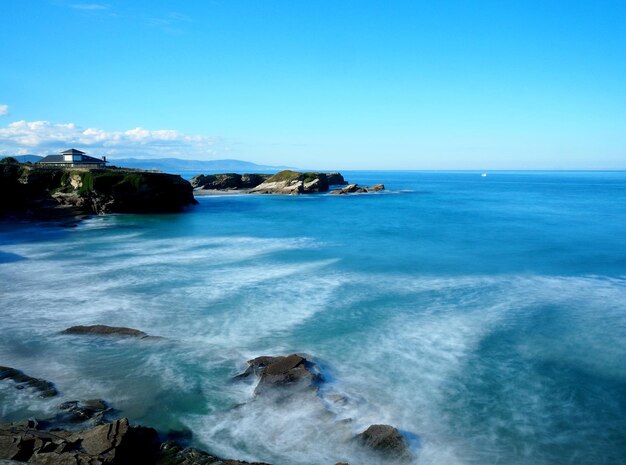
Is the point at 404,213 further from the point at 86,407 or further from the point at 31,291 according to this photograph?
the point at 86,407

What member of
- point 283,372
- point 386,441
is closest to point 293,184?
point 283,372

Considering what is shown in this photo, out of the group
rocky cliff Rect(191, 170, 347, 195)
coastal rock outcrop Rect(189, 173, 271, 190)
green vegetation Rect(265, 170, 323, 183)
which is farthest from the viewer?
coastal rock outcrop Rect(189, 173, 271, 190)

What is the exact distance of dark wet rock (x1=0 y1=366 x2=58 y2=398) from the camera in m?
10.2

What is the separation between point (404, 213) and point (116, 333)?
42.1m

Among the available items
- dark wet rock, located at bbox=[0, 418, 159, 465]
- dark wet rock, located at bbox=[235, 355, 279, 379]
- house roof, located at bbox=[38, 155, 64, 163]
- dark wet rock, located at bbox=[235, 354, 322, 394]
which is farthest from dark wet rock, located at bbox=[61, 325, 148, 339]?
house roof, located at bbox=[38, 155, 64, 163]

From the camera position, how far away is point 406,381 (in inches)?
446

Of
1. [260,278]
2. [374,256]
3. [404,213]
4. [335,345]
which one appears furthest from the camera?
[404,213]

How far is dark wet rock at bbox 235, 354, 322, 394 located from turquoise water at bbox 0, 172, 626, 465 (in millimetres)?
364

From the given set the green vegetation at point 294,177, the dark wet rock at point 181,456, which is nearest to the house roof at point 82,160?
the green vegetation at point 294,177

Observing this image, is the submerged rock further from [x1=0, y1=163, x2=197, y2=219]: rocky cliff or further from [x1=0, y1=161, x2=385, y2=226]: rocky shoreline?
[x1=0, y1=163, x2=197, y2=219]: rocky cliff

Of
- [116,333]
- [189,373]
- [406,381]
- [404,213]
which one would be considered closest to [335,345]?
[406,381]

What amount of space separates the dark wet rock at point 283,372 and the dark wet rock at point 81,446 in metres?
3.17

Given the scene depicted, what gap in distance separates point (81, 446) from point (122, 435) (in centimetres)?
65

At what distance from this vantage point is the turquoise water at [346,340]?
9.10 metres
